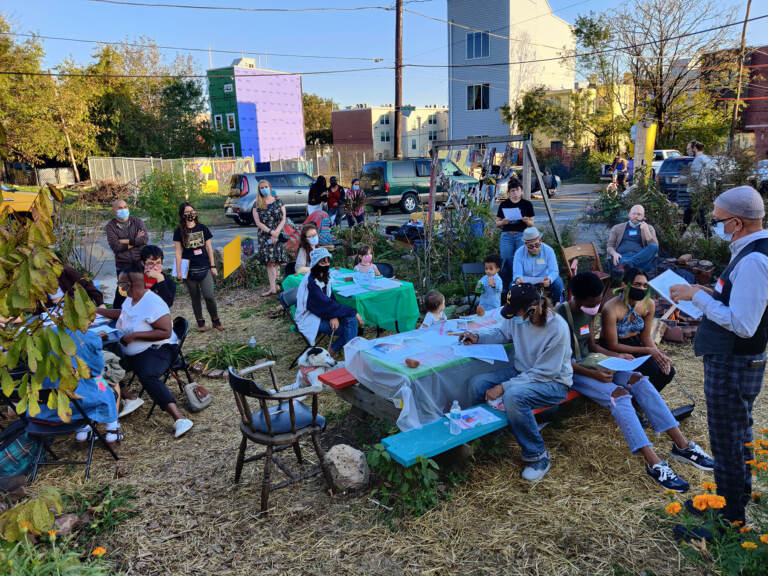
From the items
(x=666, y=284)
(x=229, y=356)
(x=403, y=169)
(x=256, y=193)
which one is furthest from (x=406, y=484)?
(x=403, y=169)

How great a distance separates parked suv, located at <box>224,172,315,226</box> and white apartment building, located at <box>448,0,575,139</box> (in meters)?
15.5

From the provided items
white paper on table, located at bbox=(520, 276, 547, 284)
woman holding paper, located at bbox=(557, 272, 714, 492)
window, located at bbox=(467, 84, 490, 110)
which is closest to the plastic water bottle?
woman holding paper, located at bbox=(557, 272, 714, 492)

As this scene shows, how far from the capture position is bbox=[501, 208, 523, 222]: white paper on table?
271 inches

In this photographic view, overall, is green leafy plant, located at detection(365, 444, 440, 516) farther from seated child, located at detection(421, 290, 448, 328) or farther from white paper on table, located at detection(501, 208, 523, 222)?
white paper on table, located at detection(501, 208, 523, 222)

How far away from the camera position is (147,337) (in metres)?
4.56

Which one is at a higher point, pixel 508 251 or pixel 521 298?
pixel 521 298

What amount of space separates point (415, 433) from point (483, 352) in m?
0.87

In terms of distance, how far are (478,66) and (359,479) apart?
97.0 ft

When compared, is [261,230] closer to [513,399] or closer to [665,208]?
[513,399]

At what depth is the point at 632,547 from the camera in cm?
299

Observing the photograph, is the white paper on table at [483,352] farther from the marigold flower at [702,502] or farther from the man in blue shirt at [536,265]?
the man in blue shirt at [536,265]

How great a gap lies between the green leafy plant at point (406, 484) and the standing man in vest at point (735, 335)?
1.62m

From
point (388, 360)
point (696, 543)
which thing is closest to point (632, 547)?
point (696, 543)

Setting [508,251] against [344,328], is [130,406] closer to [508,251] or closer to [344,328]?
[344,328]
